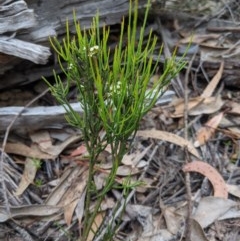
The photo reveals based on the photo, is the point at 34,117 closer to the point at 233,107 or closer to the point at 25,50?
the point at 25,50

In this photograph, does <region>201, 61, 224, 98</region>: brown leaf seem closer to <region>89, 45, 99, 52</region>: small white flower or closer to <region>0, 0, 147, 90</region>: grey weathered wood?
<region>0, 0, 147, 90</region>: grey weathered wood

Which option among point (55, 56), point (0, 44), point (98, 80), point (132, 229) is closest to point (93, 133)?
point (98, 80)

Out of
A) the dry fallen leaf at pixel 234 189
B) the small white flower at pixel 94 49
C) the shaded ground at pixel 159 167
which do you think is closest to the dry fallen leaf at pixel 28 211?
the shaded ground at pixel 159 167

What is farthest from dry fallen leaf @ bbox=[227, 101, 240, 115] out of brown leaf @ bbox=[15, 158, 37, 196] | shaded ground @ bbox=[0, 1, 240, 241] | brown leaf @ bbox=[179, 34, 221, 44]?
brown leaf @ bbox=[15, 158, 37, 196]

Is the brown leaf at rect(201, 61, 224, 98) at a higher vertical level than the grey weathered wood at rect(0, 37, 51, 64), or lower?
lower

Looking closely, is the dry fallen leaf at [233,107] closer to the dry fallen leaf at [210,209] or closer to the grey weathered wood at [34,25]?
the dry fallen leaf at [210,209]

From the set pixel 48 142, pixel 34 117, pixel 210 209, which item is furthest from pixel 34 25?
pixel 210 209
